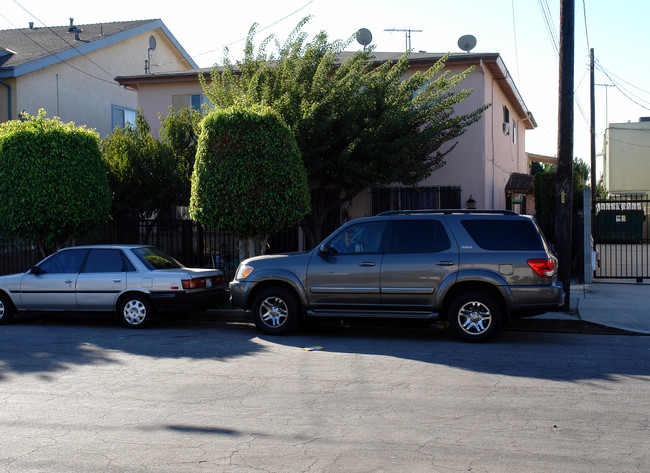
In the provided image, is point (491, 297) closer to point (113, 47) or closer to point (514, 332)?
point (514, 332)

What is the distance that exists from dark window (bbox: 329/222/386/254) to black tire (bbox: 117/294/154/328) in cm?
340

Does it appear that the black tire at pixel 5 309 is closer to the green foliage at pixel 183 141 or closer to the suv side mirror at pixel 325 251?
the green foliage at pixel 183 141

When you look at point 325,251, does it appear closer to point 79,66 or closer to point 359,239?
point 359,239

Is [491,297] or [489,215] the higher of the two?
[489,215]

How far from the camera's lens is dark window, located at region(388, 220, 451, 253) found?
9695mm

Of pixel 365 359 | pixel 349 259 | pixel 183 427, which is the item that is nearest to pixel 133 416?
pixel 183 427

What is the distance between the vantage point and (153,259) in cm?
1173

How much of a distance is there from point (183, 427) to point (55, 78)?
66.4ft

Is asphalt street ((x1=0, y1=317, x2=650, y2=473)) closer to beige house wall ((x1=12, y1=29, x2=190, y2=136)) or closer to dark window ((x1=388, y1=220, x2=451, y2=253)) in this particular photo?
dark window ((x1=388, y1=220, x2=451, y2=253))

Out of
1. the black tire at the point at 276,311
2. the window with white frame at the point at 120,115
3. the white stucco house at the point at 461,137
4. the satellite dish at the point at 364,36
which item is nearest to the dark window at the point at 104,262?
the black tire at the point at 276,311

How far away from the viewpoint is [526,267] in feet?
30.3

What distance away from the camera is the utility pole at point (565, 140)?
11.3 meters

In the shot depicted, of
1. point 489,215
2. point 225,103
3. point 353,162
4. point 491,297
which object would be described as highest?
point 225,103

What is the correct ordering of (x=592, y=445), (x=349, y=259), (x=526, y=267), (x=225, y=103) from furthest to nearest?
(x=225, y=103) → (x=349, y=259) → (x=526, y=267) → (x=592, y=445)
